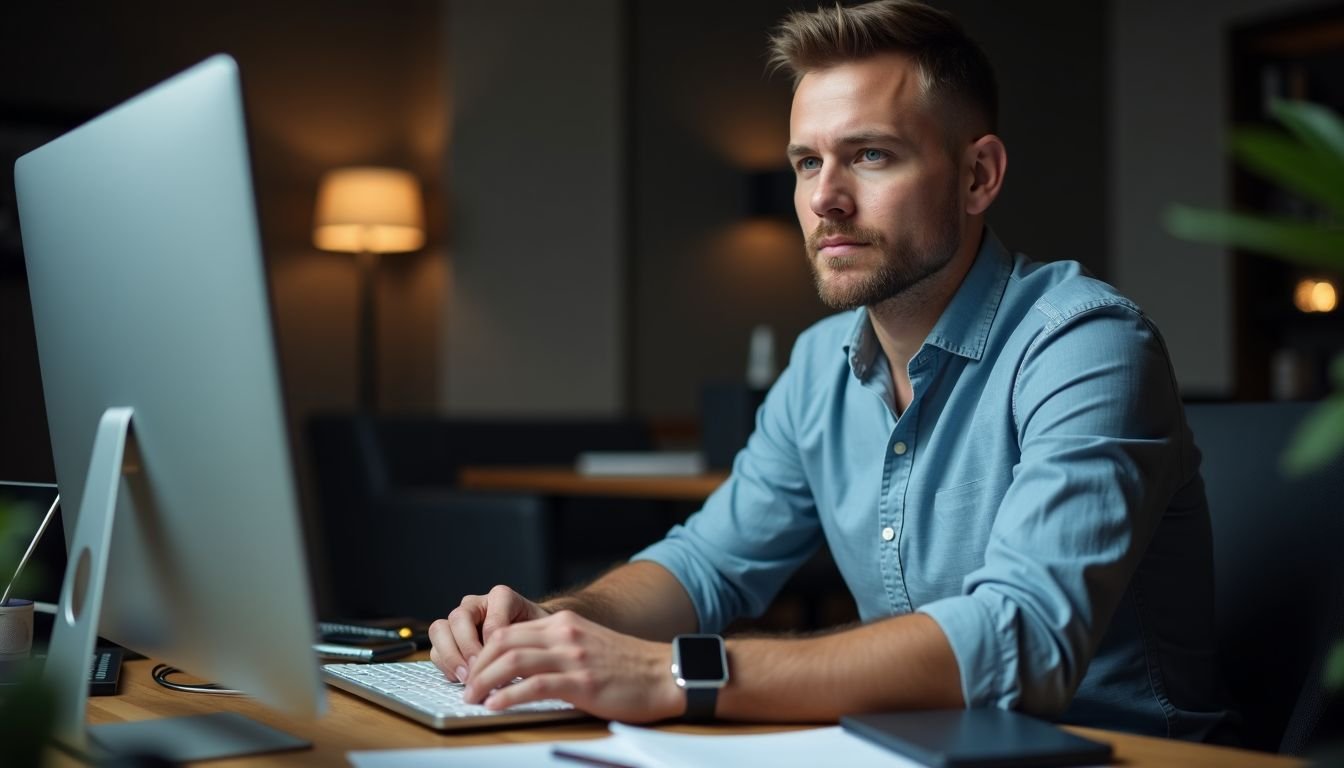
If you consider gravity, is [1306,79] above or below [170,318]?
above

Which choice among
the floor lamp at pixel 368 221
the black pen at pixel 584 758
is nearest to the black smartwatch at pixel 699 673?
the black pen at pixel 584 758

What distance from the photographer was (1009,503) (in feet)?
3.60

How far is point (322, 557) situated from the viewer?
15.8 ft

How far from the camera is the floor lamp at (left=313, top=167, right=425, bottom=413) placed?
459 centimetres

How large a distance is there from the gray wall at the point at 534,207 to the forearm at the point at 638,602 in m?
3.47

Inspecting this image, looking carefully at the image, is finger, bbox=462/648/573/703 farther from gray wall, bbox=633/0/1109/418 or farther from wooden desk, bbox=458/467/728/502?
gray wall, bbox=633/0/1109/418

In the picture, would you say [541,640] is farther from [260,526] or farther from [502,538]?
[502,538]

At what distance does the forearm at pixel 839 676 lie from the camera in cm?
92

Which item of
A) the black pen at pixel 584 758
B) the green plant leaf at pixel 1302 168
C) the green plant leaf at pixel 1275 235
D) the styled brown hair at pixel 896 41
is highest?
the styled brown hair at pixel 896 41

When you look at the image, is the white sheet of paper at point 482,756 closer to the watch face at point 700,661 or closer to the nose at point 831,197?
the watch face at point 700,661

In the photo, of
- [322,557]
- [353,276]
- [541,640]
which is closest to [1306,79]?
[353,276]

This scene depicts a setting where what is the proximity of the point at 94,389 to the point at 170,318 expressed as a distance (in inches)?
6.6

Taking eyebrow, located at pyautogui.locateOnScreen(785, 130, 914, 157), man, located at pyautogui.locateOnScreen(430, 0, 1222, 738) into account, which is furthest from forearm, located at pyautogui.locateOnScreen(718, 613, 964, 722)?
eyebrow, located at pyautogui.locateOnScreen(785, 130, 914, 157)

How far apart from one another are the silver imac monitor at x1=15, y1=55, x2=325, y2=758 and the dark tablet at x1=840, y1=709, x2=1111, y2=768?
351mm
